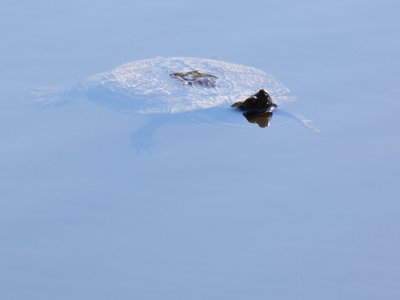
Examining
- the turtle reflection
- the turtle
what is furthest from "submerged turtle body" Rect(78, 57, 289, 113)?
the turtle reflection

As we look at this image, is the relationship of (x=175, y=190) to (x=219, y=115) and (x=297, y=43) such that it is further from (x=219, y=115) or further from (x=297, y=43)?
(x=297, y=43)

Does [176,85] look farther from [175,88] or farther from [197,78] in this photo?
[197,78]

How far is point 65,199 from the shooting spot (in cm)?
539

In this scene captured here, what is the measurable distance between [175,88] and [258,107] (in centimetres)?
62

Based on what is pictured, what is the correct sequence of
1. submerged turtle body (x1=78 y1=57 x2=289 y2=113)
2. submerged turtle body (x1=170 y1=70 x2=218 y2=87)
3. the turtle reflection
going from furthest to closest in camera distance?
submerged turtle body (x1=170 y1=70 x2=218 y2=87) < submerged turtle body (x1=78 y1=57 x2=289 y2=113) < the turtle reflection

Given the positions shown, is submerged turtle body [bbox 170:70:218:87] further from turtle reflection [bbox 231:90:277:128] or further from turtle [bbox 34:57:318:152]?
turtle reflection [bbox 231:90:277:128]

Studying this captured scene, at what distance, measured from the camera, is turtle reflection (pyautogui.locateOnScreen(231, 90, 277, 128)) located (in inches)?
249

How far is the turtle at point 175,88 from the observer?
6.42 meters

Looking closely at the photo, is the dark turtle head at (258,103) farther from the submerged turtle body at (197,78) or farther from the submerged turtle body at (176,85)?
the submerged turtle body at (197,78)

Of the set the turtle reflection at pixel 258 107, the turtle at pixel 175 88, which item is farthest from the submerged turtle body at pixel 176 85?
the turtle reflection at pixel 258 107

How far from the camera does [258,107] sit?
6.40m

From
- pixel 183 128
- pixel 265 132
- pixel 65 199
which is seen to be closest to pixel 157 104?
pixel 183 128

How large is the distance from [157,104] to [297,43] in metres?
1.30

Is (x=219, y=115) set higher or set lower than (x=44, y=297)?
higher
